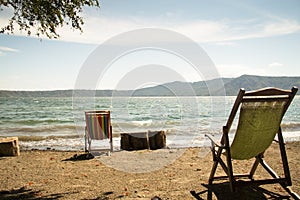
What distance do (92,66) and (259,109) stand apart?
18.3 feet

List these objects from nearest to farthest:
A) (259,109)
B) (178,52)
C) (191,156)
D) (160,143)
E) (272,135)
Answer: (259,109)
(272,135)
(191,156)
(160,143)
(178,52)

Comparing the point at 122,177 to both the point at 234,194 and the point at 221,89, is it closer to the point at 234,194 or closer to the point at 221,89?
the point at 234,194

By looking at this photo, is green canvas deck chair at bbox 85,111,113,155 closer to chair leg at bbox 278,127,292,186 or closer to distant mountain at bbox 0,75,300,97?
chair leg at bbox 278,127,292,186

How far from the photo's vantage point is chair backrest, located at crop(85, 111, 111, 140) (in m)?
7.76

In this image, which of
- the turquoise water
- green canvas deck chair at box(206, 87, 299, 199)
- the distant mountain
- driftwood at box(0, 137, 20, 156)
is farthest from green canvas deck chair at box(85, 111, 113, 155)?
the distant mountain

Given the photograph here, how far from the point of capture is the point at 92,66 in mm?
8008

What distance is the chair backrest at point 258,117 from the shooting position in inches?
132

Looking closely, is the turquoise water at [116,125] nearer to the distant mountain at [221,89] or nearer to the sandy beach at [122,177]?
the sandy beach at [122,177]

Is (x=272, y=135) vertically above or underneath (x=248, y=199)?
above

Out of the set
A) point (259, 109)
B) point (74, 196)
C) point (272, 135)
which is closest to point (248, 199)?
point (272, 135)

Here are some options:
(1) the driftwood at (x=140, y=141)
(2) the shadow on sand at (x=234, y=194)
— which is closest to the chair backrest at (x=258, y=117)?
(2) the shadow on sand at (x=234, y=194)

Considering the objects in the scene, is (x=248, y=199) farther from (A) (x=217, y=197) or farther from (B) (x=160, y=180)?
(B) (x=160, y=180)

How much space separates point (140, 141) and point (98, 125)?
1.45 meters

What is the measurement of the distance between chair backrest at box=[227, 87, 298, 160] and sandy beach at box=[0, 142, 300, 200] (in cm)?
62
